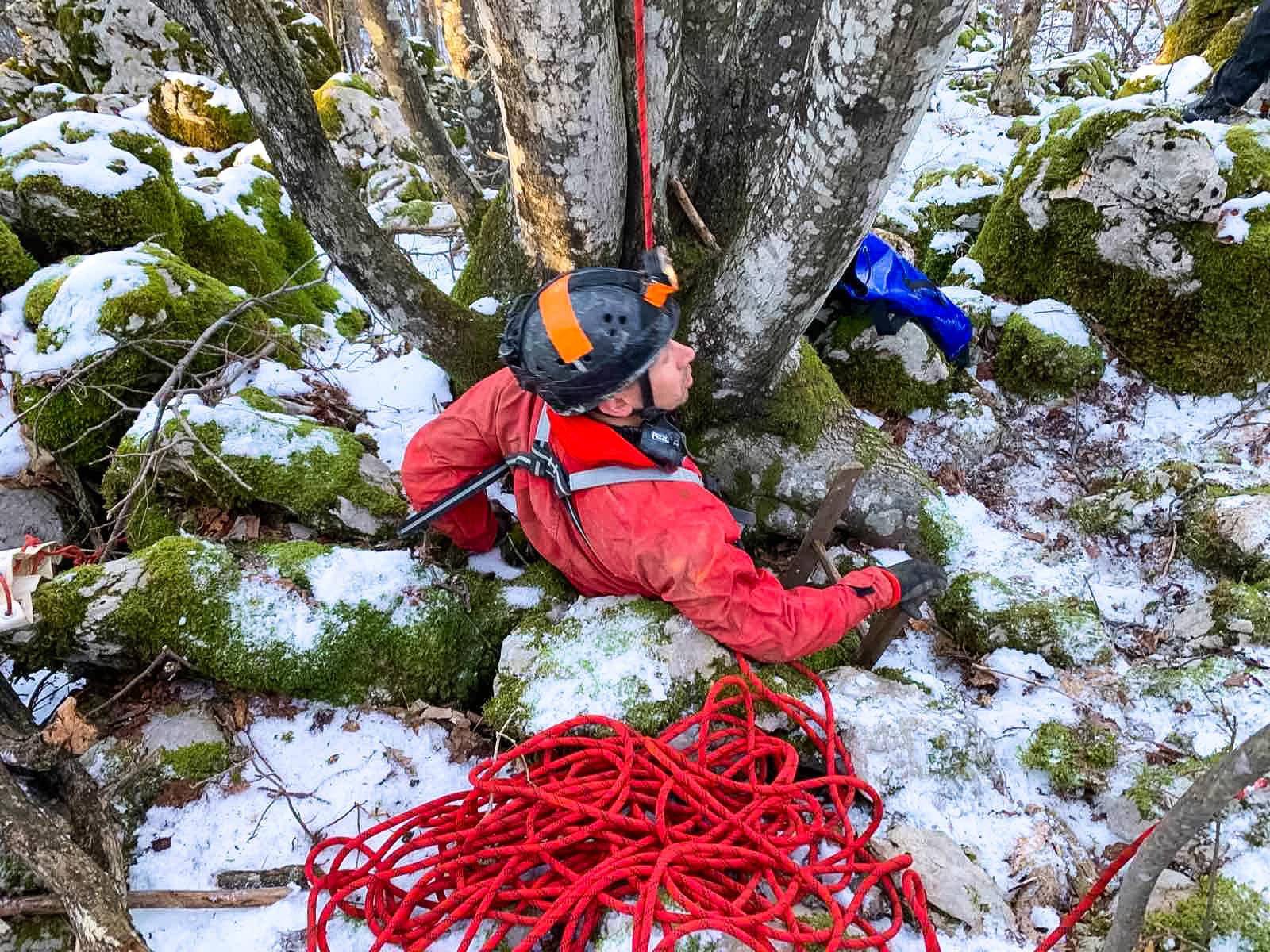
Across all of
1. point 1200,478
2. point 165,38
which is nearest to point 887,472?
point 1200,478

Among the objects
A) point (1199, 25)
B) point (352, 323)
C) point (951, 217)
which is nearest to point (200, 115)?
point (352, 323)

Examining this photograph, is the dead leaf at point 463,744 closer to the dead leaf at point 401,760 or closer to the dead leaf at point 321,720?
the dead leaf at point 401,760

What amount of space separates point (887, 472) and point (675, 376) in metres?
2.11

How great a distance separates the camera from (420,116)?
5156 millimetres

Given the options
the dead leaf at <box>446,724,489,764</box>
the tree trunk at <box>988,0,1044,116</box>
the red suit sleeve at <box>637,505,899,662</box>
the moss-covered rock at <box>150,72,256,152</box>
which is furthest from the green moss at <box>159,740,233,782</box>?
the tree trunk at <box>988,0,1044,116</box>

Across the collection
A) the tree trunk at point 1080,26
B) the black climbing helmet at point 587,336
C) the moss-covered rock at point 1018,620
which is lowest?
the moss-covered rock at point 1018,620

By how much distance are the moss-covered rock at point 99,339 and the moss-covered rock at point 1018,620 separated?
4430 millimetres

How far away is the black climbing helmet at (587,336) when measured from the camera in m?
2.37

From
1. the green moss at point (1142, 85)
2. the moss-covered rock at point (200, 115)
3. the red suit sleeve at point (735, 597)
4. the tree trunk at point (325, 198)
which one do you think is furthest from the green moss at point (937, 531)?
the moss-covered rock at point (200, 115)

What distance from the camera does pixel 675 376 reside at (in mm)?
2539

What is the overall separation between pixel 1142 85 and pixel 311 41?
1240cm

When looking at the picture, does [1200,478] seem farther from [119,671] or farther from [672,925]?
[119,671]

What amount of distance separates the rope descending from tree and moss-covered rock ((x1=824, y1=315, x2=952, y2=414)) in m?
3.20

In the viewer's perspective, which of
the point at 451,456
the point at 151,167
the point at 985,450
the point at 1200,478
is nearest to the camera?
the point at 451,456
